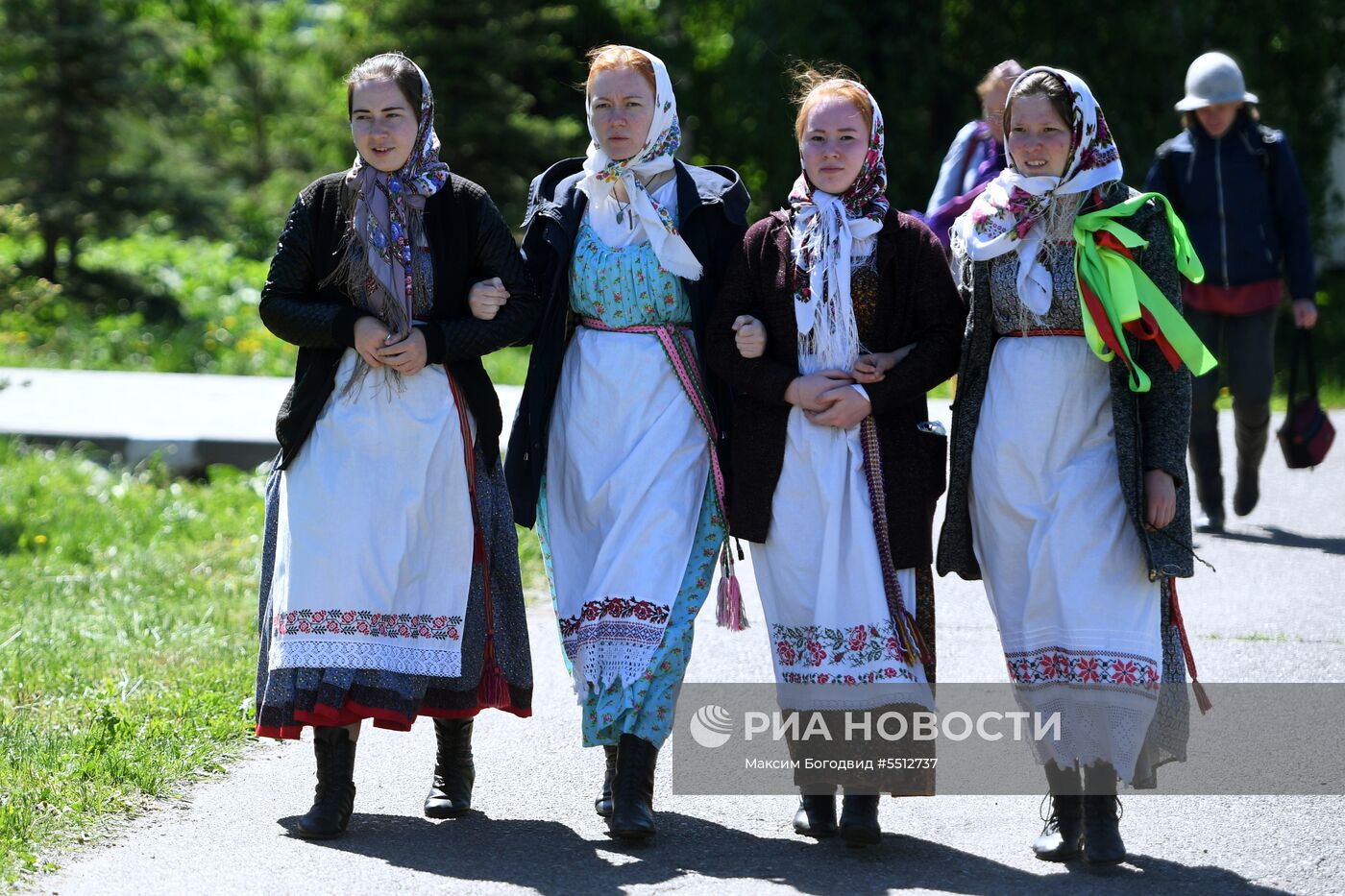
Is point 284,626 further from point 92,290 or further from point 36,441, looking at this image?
point 92,290

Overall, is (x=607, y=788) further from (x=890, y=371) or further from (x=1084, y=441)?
(x=1084, y=441)

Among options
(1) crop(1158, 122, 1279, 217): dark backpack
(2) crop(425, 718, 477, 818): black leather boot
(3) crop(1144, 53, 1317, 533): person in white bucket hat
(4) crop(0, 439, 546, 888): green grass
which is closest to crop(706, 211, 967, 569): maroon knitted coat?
(2) crop(425, 718, 477, 818): black leather boot

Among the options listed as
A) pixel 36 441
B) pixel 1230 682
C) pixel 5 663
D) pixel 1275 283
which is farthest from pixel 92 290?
pixel 1230 682

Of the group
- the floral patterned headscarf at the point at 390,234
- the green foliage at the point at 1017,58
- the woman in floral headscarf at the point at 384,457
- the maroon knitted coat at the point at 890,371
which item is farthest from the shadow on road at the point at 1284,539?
the green foliage at the point at 1017,58

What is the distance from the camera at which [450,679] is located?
4.26 m

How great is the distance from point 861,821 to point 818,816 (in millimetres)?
201

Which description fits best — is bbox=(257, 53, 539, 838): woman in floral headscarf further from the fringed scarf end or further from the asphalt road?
the fringed scarf end

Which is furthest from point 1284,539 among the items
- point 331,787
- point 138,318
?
point 138,318

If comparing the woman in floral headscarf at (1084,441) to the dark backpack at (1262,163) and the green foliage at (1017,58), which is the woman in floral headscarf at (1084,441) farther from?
the green foliage at (1017,58)

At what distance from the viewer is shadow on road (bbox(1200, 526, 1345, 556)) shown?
24.2 ft

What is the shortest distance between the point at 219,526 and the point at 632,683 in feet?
14.3

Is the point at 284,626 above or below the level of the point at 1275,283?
below

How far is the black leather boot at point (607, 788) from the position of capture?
4.32m

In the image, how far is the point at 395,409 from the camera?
4203 mm
